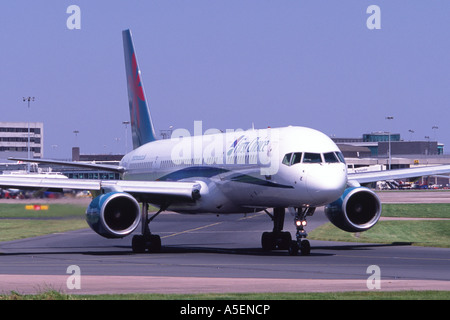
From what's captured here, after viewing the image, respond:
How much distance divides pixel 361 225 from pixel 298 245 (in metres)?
3.95

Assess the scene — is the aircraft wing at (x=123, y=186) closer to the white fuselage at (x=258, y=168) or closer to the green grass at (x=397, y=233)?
the white fuselage at (x=258, y=168)

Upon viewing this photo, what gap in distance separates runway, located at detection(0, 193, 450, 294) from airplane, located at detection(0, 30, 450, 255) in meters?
1.22

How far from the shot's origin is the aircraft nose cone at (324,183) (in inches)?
1254

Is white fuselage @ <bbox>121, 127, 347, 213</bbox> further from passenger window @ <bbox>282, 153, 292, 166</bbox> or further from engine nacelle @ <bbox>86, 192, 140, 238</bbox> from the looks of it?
engine nacelle @ <bbox>86, 192, 140, 238</bbox>

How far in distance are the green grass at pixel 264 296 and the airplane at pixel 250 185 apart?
38.2ft

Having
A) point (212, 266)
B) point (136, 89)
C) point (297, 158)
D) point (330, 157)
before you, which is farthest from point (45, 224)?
point (212, 266)

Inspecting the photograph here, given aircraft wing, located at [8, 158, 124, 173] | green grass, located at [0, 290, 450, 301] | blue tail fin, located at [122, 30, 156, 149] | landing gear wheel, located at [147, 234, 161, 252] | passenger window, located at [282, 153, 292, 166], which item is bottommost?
landing gear wheel, located at [147, 234, 161, 252]

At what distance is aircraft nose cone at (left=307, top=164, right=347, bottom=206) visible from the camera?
3186 cm

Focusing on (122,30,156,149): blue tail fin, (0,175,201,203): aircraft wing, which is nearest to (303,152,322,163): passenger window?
(0,175,201,203): aircraft wing

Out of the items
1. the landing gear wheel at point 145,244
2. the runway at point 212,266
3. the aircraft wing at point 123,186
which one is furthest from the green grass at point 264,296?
the landing gear wheel at point 145,244

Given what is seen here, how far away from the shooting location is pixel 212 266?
28922 mm

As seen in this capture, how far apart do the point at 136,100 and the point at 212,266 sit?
20.0 metres

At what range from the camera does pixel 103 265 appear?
97.6ft
